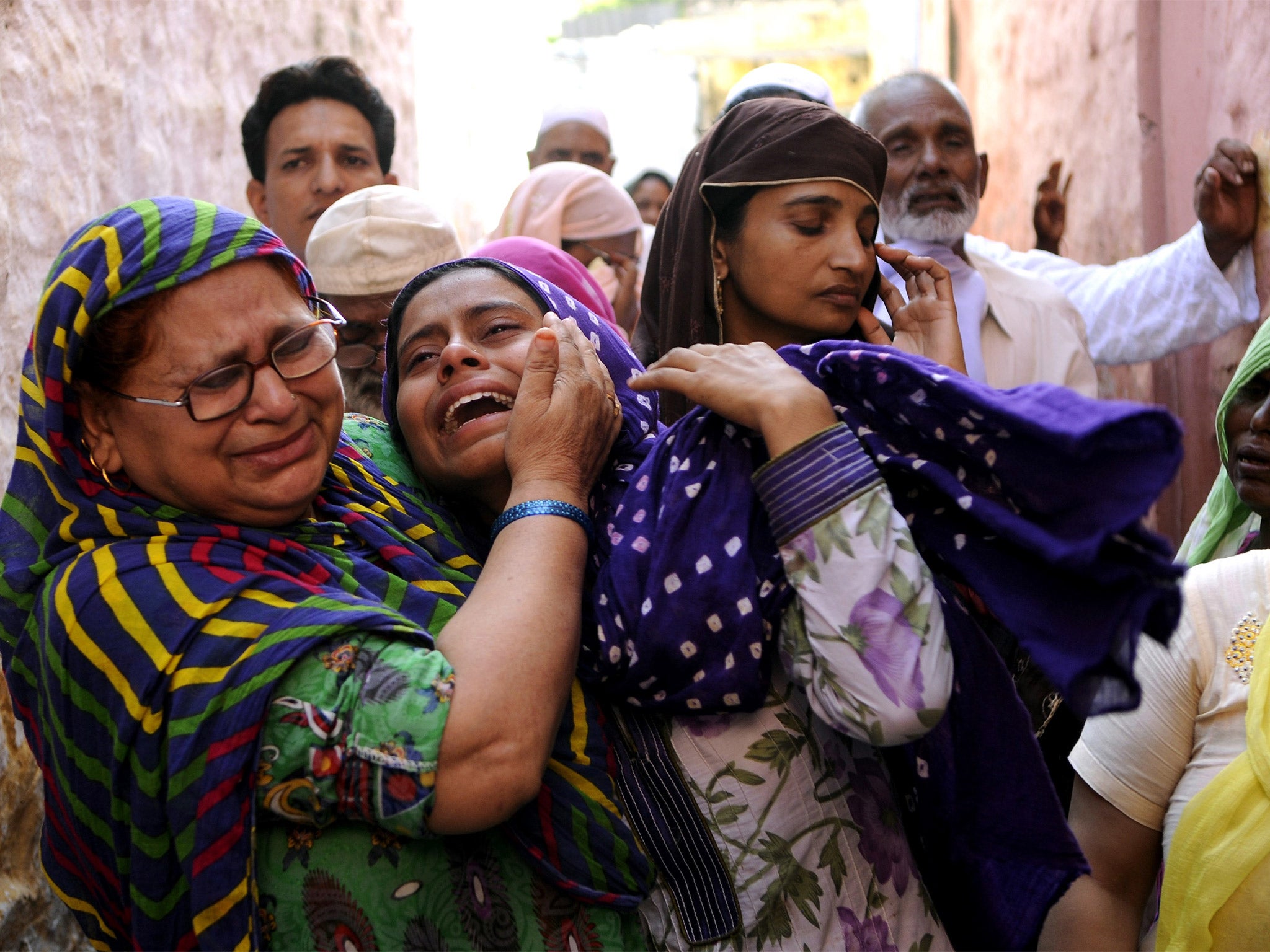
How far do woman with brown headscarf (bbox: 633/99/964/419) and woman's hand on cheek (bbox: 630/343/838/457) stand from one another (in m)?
0.72

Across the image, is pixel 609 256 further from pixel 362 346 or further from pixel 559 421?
pixel 559 421

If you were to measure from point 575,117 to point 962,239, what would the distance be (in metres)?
2.27

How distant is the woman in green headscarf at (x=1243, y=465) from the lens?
8.32 feet

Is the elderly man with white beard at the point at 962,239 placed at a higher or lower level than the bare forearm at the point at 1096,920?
higher

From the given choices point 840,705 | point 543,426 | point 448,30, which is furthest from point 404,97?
point 840,705

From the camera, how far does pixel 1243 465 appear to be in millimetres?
2570

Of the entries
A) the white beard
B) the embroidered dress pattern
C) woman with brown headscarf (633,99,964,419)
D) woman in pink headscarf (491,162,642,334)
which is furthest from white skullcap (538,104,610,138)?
the embroidered dress pattern

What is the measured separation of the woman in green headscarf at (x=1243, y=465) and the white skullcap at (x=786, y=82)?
81.8 inches

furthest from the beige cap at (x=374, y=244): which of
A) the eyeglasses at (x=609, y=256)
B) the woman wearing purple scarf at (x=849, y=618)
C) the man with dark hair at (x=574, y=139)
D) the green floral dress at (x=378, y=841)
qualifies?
the man with dark hair at (x=574, y=139)

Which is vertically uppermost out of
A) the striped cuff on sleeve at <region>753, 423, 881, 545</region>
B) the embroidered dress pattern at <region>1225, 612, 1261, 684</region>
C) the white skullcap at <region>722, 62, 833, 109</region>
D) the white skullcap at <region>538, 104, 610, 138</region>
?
the white skullcap at <region>722, 62, 833, 109</region>

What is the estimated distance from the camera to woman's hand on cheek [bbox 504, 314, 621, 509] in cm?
165

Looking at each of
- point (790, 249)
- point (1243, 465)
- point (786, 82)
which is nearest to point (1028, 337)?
point (1243, 465)

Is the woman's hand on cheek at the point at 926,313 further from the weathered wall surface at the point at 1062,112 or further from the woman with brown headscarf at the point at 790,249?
the weathered wall surface at the point at 1062,112

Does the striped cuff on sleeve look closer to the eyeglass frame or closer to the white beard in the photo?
the eyeglass frame
